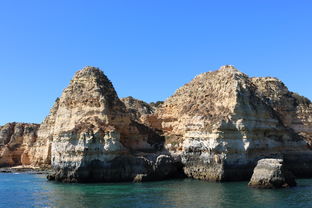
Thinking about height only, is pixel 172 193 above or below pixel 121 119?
below

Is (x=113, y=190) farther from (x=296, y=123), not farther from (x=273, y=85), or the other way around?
(x=273, y=85)

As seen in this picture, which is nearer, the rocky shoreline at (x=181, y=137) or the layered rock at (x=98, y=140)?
the rocky shoreline at (x=181, y=137)

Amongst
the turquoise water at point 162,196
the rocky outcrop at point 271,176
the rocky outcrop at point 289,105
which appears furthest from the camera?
the rocky outcrop at point 289,105

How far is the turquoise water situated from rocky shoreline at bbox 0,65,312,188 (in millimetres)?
4459

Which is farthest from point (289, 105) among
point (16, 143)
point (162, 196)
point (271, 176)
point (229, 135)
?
point (16, 143)

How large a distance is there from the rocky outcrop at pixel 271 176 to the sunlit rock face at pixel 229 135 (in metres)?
6.12

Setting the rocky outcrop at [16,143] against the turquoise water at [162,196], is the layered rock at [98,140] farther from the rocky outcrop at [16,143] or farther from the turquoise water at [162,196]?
the rocky outcrop at [16,143]

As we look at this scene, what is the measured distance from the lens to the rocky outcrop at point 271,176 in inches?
1347

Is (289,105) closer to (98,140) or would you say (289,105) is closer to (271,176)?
(271,176)

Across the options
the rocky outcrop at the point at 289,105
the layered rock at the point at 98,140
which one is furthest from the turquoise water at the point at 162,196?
the rocky outcrop at the point at 289,105

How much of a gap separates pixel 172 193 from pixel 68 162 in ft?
52.1

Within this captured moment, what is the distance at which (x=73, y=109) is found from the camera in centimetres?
4878

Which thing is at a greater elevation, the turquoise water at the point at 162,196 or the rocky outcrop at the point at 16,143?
the rocky outcrop at the point at 16,143

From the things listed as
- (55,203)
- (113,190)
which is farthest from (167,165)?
(55,203)
